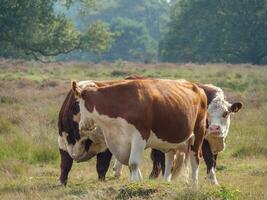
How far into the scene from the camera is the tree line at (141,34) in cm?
3641

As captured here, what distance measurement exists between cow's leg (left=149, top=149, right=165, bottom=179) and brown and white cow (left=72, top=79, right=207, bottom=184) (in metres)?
1.58

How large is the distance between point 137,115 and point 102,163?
2331 mm

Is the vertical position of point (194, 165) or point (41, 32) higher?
point (41, 32)

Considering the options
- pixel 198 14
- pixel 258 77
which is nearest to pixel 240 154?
pixel 258 77

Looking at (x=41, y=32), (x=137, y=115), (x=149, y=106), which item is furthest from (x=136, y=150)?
(x=41, y=32)

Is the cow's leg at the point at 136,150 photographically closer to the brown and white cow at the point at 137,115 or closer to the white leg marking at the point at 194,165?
the brown and white cow at the point at 137,115

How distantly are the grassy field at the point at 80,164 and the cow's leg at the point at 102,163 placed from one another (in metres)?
0.22

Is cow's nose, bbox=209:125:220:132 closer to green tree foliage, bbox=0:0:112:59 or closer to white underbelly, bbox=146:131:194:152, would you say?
white underbelly, bbox=146:131:194:152

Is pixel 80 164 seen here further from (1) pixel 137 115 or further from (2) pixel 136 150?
(1) pixel 137 115

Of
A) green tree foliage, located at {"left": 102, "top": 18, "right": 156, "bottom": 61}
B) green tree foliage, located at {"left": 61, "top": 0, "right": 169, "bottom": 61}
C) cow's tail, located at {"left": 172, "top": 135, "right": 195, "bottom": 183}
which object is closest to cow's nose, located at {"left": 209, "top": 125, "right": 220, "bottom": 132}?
cow's tail, located at {"left": 172, "top": 135, "right": 195, "bottom": 183}

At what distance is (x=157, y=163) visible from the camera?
10.9m

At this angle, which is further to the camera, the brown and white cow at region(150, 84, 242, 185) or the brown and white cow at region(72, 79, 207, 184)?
the brown and white cow at region(150, 84, 242, 185)

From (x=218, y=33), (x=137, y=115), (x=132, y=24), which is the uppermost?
(x=137, y=115)

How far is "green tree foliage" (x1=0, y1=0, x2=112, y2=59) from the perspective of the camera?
3594 cm
